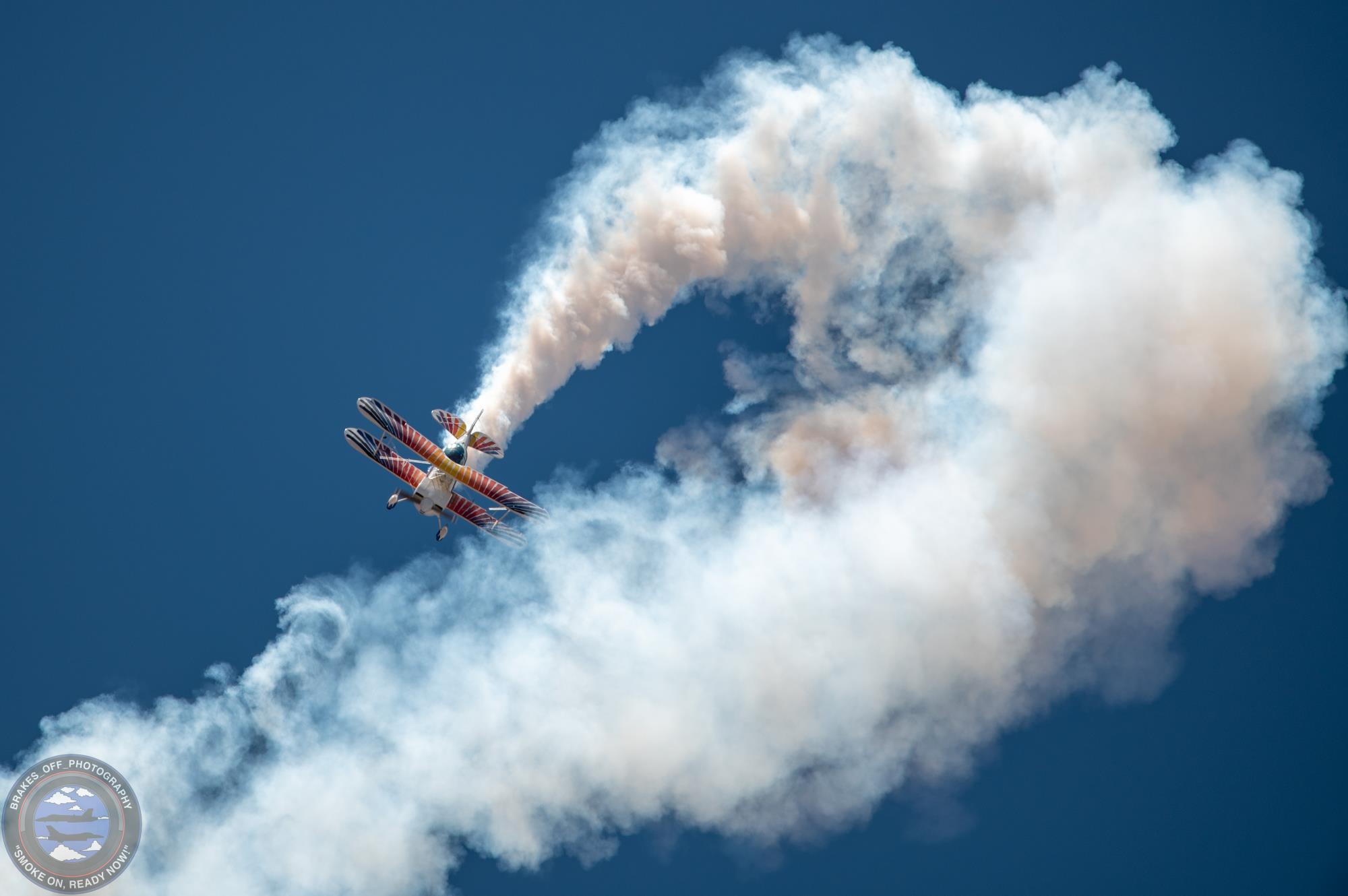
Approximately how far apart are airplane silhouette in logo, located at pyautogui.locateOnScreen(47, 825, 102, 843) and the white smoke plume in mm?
1926

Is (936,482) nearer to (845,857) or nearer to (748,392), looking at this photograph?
(748,392)

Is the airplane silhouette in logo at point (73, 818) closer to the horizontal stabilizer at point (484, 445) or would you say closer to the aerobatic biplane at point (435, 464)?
the aerobatic biplane at point (435, 464)

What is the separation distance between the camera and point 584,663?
4012cm

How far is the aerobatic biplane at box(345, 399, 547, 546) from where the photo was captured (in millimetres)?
35375

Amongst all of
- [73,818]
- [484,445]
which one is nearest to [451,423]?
[484,445]

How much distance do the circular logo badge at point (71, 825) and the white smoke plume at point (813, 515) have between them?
0.74 m

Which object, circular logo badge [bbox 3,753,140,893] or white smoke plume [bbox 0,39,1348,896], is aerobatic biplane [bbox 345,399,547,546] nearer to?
white smoke plume [bbox 0,39,1348,896]

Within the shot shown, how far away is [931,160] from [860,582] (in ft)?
44.4

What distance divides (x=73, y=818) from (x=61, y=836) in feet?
2.08

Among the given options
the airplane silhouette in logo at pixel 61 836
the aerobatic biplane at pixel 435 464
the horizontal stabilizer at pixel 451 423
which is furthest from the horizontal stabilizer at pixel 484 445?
the airplane silhouette in logo at pixel 61 836

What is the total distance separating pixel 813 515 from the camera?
40.1 metres

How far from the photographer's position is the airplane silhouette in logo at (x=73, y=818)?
39.3 meters

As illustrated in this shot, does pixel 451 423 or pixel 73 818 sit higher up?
pixel 451 423

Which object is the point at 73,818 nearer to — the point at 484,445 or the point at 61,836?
the point at 61,836
